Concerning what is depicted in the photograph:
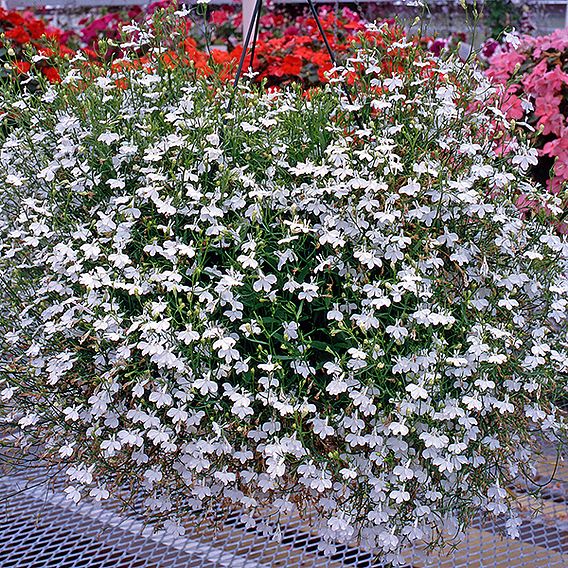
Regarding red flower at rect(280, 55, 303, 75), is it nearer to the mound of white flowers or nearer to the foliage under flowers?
the foliage under flowers

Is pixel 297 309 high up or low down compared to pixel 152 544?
up

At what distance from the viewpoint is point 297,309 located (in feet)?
3.18

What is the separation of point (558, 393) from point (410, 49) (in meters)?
0.53

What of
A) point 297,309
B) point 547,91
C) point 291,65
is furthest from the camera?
point 291,65

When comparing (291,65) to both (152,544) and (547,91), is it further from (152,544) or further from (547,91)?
(152,544)

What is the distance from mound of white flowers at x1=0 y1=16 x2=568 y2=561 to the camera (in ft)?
2.91

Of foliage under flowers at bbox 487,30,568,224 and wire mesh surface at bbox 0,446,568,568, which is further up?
foliage under flowers at bbox 487,30,568,224

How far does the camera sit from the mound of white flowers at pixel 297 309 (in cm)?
89

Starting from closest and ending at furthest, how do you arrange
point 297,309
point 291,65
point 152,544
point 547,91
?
point 297,309
point 152,544
point 547,91
point 291,65

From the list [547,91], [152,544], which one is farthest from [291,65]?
[152,544]

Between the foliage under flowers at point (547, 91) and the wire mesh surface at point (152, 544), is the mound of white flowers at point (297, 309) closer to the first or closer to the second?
the wire mesh surface at point (152, 544)

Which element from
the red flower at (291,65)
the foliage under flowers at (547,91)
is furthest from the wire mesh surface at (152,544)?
the red flower at (291,65)

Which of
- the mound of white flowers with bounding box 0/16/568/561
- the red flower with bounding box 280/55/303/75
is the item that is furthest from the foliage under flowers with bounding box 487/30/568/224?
the mound of white flowers with bounding box 0/16/568/561

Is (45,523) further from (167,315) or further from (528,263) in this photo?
(528,263)
